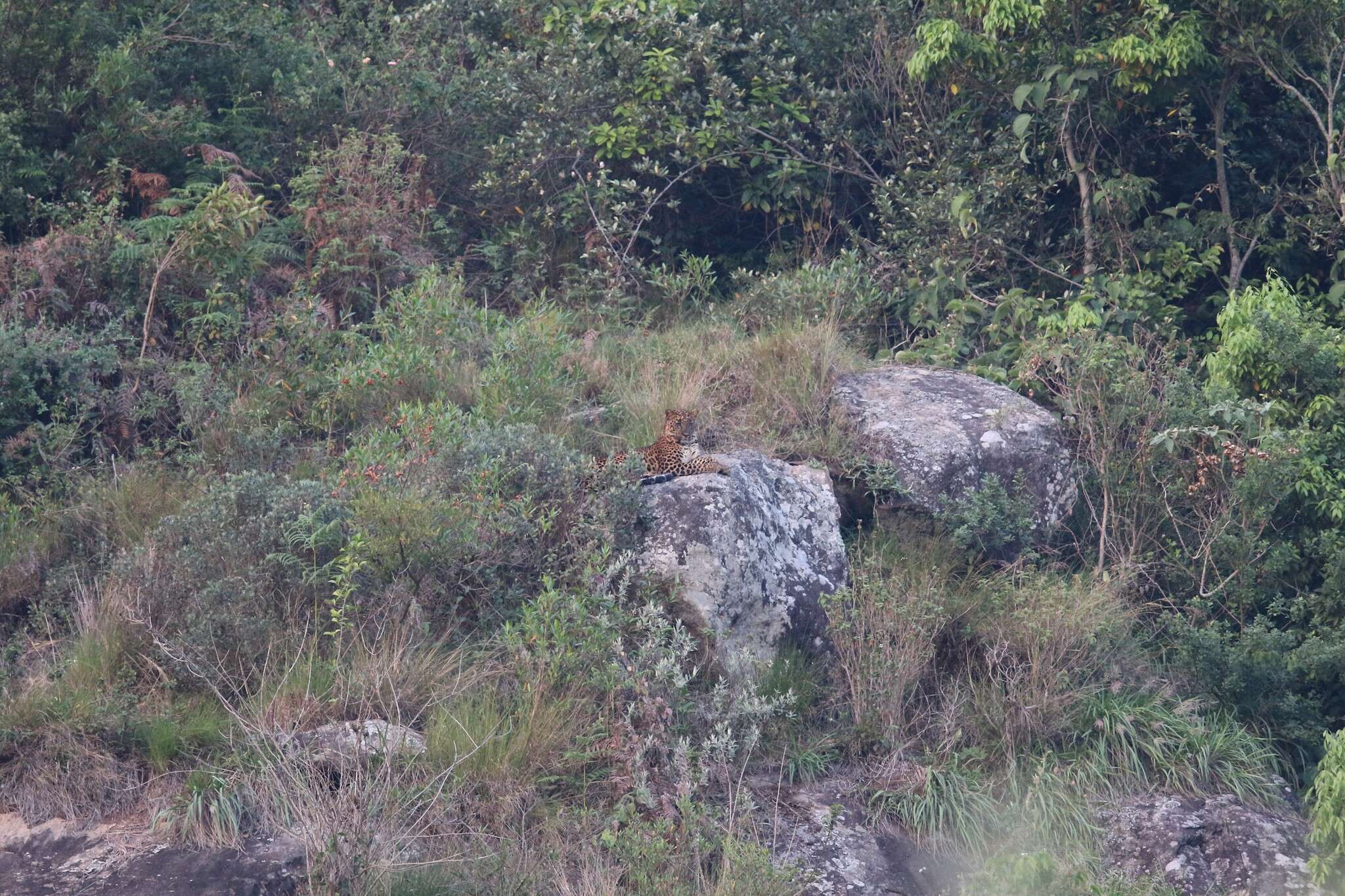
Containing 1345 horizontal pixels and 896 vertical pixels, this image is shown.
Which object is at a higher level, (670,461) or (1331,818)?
(670,461)

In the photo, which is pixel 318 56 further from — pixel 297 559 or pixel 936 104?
pixel 297 559

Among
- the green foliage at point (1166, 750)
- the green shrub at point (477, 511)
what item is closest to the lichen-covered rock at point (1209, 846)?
the green foliage at point (1166, 750)

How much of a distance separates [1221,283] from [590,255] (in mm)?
4976

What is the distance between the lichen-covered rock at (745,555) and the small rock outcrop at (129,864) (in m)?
2.28

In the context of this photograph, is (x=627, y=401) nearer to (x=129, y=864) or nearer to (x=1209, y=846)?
(x=129, y=864)

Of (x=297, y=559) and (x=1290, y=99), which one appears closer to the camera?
(x=297, y=559)

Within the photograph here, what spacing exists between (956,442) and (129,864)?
16.7 feet

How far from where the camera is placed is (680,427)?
746 centimetres

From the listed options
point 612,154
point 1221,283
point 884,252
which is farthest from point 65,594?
point 1221,283

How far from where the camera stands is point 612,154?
33.8ft

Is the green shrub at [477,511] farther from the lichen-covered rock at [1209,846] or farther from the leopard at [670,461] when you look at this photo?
the lichen-covered rock at [1209,846]

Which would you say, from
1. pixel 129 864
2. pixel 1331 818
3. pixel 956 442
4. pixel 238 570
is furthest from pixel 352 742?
pixel 1331 818

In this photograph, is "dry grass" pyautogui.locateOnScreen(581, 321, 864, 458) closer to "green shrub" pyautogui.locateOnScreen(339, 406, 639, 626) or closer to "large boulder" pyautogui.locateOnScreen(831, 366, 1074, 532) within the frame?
"large boulder" pyautogui.locateOnScreen(831, 366, 1074, 532)

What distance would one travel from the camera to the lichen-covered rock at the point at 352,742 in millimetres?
5531
